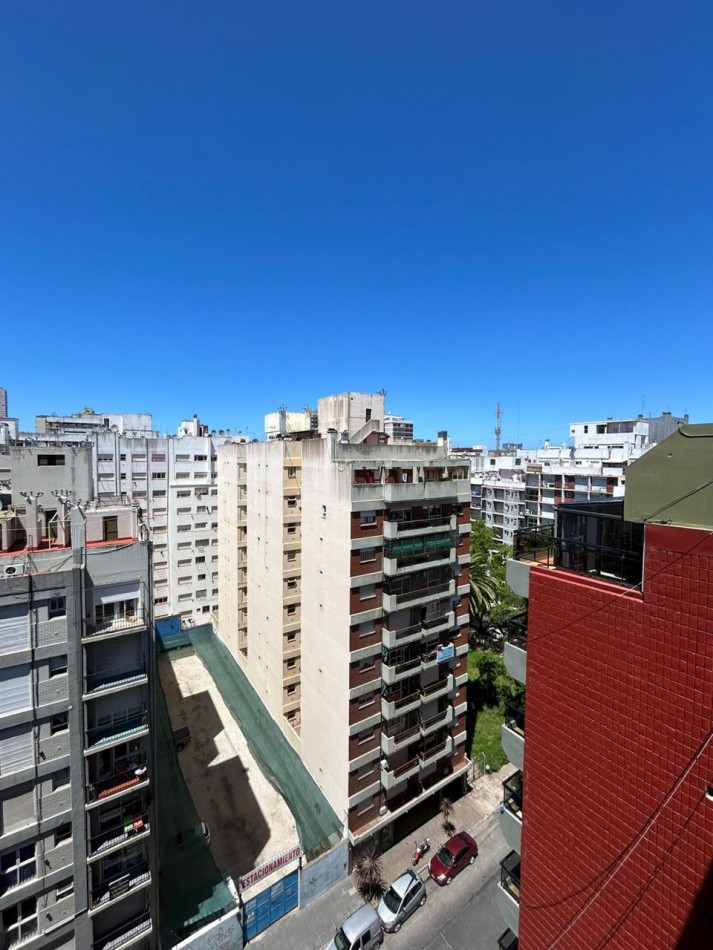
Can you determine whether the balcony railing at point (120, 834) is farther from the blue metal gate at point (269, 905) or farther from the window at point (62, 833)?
the blue metal gate at point (269, 905)

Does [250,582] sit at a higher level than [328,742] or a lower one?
higher

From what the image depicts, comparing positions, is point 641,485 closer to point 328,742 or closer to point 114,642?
point 114,642

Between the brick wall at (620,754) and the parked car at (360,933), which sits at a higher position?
the brick wall at (620,754)

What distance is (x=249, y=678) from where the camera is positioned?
33.5 m

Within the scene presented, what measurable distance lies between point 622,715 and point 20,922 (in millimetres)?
18086

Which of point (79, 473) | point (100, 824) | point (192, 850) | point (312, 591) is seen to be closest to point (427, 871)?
point (192, 850)

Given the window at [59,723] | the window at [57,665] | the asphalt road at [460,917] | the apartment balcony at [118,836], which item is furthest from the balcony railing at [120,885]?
the asphalt road at [460,917]

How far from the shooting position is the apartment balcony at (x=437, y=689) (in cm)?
2233

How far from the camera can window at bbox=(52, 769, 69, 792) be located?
41.2 ft

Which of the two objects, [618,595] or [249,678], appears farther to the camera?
[249,678]

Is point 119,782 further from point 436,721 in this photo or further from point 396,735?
point 436,721

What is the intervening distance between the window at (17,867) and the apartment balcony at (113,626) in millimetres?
6233

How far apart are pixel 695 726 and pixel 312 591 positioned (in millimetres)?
18018

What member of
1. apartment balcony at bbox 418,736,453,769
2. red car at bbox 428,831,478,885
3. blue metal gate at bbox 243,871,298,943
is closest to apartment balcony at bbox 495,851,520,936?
apartment balcony at bbox 418,736,453,769
